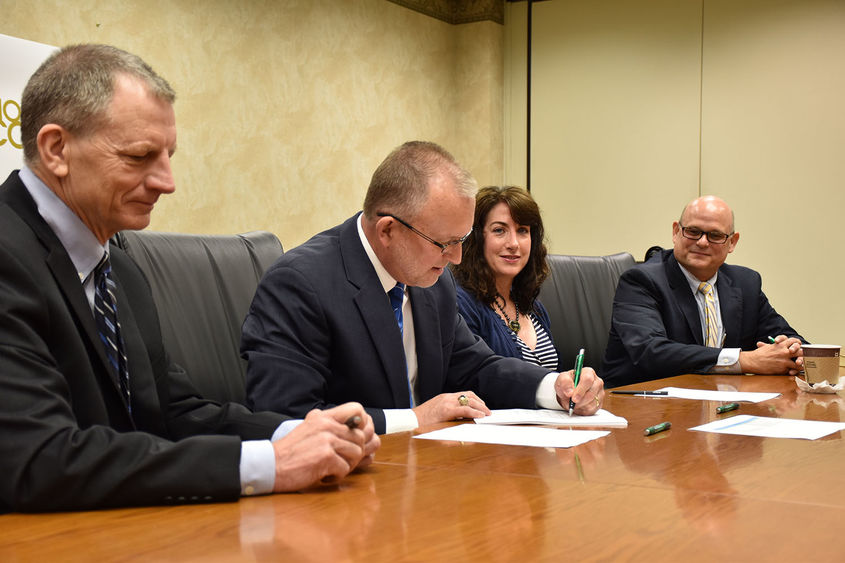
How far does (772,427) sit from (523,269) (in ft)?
5.87

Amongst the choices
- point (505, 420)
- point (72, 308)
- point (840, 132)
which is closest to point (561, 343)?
point (505, 420)

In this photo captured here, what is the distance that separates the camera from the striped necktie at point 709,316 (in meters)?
3.55

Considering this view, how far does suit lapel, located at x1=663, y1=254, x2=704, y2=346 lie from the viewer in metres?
3.51

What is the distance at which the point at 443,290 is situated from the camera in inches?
95.7

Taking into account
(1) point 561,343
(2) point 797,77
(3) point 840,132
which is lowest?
(1) point 561,343

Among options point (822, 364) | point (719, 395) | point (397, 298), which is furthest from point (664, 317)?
point (397, 298)

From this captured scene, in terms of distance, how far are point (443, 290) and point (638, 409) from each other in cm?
62

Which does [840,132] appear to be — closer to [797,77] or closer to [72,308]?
[797,77]

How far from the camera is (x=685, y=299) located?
3.55 meters

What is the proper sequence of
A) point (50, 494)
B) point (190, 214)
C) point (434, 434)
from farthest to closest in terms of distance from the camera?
point (190, 214), point (434, 434), point (50, 494)

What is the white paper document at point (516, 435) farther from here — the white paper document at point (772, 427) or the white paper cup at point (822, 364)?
the white paper cup at point (822, 364)

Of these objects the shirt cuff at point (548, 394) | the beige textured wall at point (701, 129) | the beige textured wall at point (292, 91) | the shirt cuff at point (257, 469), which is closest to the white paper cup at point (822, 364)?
the shirt cuff at point (548, 394)

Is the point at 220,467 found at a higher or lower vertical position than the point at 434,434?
higher

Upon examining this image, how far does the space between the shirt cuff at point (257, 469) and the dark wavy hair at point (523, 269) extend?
2187 millimetres
